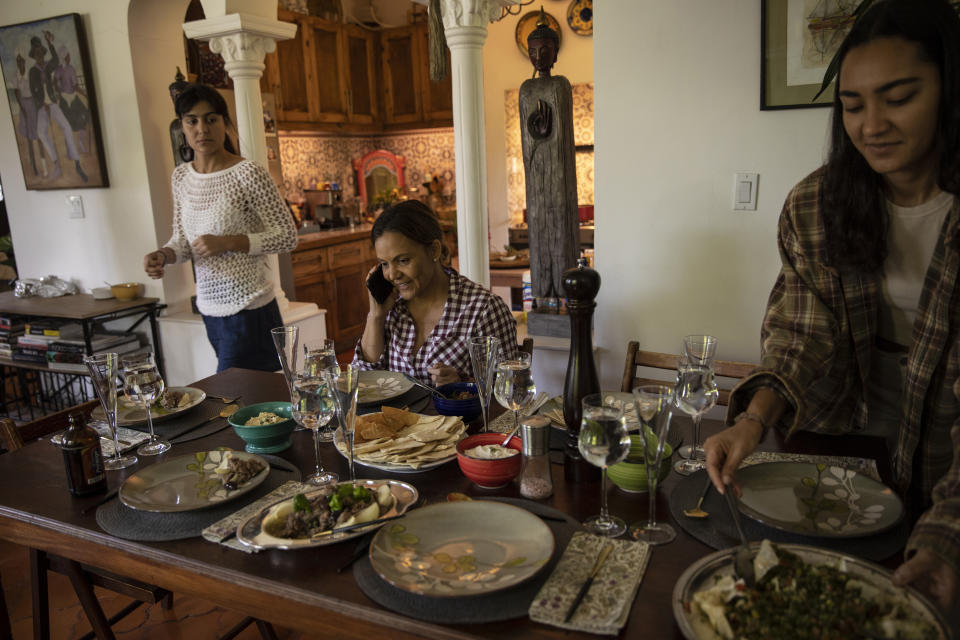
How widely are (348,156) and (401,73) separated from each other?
3.00 feet

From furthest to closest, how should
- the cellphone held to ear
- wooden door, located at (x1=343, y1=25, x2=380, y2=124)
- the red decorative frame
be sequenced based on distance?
the red decorative frame, wooden door, located at (x1=343, y1=25, x2=380, y2=124), the cellphone held to ear

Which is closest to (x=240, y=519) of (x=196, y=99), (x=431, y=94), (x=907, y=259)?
(x=907, y=259)

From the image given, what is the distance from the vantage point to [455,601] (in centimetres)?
91

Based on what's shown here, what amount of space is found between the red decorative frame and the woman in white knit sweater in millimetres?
4006

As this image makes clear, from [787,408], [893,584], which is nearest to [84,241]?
[787,408]

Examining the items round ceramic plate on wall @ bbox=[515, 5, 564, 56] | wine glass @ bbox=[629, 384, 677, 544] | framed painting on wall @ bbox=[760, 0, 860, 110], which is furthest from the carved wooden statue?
→ round ceramic plate on wall @ bbox=[515, 5, 564, 56]

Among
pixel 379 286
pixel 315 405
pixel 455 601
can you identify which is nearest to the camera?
pixel 455 601

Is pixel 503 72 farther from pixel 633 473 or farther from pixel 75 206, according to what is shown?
pixel 633 473

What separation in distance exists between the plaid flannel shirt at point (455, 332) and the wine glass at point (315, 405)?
24.3 inches

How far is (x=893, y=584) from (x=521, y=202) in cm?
562

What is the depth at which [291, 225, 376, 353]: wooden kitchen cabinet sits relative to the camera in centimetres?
482

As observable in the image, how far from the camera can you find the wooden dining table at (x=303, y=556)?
0.90m

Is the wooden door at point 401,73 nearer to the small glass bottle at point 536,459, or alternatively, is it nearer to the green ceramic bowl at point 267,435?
the green ceramic bowl at point 267,435

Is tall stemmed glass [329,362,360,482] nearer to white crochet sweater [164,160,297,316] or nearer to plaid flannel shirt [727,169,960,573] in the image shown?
plaid flannel shirt [727,169,960,573]
